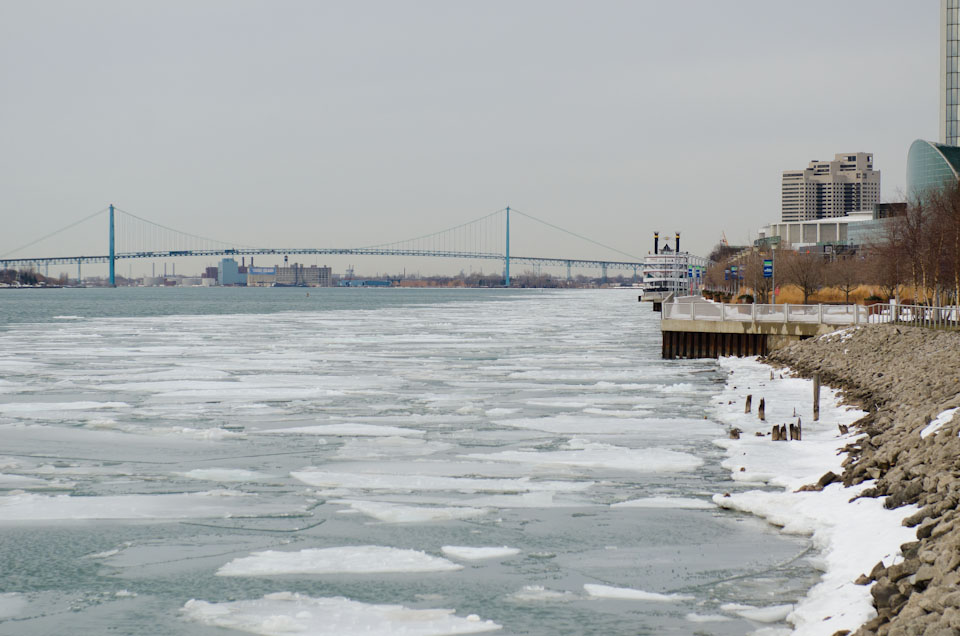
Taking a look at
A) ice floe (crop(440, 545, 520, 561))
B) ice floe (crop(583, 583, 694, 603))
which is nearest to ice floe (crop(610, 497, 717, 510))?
ice floe (crop(440, 545, 520, 561))

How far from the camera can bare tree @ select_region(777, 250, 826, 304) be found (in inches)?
2998

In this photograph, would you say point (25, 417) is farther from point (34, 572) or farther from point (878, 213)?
point (878, 213)

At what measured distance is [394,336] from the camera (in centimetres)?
5197

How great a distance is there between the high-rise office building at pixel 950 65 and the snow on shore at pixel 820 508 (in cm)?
14441

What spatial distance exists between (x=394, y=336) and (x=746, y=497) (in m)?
39.5

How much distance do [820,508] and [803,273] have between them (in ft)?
223

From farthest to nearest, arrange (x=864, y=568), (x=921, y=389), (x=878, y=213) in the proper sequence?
(x=878, y=213), (x=921, y=389), (x=864, y=568)

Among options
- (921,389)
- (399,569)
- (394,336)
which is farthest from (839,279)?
(399,569)

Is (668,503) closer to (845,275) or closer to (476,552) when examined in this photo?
(476,552)

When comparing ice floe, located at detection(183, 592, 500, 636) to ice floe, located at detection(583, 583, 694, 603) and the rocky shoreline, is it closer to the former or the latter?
ice floe, located at detection(583, 583, 694, 603)

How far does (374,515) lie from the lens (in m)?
12.4

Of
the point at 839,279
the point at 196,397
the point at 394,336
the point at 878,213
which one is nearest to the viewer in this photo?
the point at 196,397

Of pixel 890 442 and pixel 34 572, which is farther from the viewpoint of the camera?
pixel 890 442

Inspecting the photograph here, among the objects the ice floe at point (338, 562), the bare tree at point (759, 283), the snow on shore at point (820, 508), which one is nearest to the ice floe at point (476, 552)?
the ice floe at point (338, 562)
